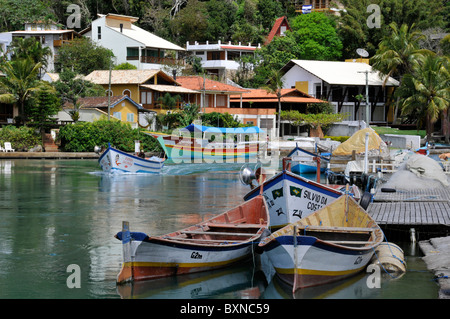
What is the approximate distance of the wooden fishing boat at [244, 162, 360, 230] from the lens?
20203mm

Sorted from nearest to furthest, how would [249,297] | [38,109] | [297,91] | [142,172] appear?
[249,297] → [142,172] → [38,109] → [297,91]

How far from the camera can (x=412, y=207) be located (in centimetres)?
2300

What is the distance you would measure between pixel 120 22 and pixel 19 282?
247ft

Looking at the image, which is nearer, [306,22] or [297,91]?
[297,91]

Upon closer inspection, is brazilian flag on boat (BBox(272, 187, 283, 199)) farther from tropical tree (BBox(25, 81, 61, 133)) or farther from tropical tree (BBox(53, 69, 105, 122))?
tropical tree (BBox(53, 69, 105, 122))

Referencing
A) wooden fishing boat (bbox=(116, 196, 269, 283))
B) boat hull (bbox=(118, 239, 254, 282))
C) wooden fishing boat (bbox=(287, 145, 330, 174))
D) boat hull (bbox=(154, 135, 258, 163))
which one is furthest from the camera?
boat hull (bbox=(154, 135, 258, 163))

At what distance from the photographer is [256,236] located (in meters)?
17.2

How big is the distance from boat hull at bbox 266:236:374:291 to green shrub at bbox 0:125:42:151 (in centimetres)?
4478

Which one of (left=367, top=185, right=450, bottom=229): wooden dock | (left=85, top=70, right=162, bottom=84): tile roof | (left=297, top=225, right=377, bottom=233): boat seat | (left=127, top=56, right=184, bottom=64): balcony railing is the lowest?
(left=367, top=185, right=450, bottom=229): wooden dock

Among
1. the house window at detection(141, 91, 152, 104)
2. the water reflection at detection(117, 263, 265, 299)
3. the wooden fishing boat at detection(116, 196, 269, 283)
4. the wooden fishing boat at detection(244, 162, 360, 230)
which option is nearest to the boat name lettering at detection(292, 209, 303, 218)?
the wooden fishing boat at detection(244, 162, 360, 230)

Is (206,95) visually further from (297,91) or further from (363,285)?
(363,285)
